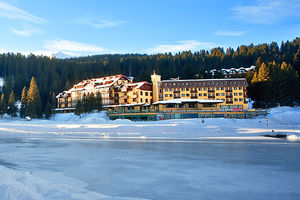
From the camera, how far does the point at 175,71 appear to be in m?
98.2

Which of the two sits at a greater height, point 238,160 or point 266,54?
point 266,54

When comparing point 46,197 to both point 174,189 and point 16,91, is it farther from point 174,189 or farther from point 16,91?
point 16,91

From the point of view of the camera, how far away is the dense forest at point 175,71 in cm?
6625

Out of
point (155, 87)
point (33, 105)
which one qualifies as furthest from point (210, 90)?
point (33, 105)

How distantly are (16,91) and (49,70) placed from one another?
69.7 ft

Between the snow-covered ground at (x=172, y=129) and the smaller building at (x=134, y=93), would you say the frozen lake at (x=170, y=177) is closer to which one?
the snow-covered ground at (x=172, y=129)

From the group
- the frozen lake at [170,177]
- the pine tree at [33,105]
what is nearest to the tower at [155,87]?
the pine tree at [33,105]

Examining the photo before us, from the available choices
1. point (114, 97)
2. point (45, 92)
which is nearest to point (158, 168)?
point (114, 97)

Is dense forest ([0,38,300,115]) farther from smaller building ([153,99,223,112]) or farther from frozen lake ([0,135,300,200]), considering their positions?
frozen lake ([0,135,300,200])

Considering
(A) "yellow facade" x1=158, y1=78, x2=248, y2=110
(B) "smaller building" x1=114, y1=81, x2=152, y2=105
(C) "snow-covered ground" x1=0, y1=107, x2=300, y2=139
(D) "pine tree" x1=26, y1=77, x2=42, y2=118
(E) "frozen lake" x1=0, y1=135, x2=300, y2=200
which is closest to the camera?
(E) "frozen lake" x1=0, y1=135, x2=300, y2=200

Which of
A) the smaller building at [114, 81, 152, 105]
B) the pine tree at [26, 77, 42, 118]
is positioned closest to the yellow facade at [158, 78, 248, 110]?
the smaller building at [114, 81, 152, 105]

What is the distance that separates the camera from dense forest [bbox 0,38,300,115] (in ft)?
217

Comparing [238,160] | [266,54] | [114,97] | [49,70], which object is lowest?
[238,160]

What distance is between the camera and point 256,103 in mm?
73125
